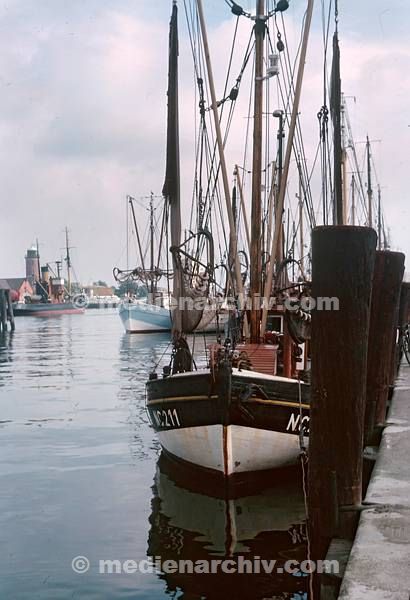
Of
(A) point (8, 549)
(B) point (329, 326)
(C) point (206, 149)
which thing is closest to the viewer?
(B) point (329, 326)

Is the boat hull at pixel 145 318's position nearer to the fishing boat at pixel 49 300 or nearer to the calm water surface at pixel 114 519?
the calm water surface at pixel 114 519

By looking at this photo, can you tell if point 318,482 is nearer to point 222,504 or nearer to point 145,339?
point 222,504

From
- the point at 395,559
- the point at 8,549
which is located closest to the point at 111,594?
the point at 8,549

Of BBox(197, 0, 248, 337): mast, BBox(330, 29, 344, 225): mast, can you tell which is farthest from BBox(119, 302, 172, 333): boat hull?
BBox(197, 0, 248, 337): mast

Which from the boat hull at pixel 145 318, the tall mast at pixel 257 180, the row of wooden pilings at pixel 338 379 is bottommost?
the boat hull at pixel 145 318

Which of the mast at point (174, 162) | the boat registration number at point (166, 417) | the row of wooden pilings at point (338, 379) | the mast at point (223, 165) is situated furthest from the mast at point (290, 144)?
the row of wooden pilings at point (338, 379)

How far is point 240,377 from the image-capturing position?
11555mm

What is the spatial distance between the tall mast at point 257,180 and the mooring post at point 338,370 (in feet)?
24.3

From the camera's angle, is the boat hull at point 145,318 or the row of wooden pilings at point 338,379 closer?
the row of wooden pilings at point 338,379

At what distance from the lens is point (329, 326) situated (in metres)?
6.51

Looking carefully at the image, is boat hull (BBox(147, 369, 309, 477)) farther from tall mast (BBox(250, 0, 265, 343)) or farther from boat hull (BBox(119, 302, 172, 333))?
boat hull (BBox(119, 302, 172, 333))

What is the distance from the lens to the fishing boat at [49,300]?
439ft

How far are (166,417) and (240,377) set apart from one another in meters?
2.01

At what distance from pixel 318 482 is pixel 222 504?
209 inches
